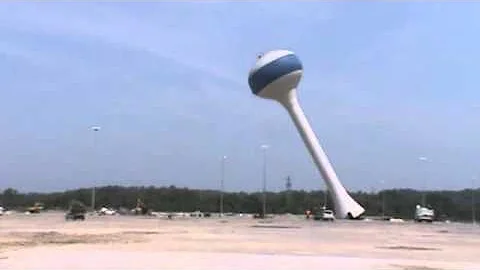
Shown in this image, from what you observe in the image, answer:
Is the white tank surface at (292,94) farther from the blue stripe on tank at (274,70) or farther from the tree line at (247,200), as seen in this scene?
the tree line at (247,200)

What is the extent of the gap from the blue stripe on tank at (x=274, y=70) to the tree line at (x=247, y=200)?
220ft

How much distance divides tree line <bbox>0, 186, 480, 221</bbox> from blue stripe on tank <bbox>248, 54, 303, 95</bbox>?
220ft

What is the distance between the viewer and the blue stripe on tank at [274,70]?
8212 cm

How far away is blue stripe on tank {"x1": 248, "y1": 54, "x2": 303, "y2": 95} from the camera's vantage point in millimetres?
82125

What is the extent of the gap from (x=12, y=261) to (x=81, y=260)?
1.79 metres

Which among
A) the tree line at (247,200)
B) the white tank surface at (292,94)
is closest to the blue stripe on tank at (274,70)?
the white tank surface at (292,94)

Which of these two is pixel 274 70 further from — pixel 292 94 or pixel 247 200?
pixel 247 200

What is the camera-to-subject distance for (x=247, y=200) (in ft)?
533

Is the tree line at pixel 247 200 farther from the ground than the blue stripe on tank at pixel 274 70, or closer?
closer

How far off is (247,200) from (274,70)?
82.6 meters

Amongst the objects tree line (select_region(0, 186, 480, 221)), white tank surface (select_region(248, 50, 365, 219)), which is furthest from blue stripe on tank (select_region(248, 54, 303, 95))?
tree line (select_region(0, 186, 480, 221))

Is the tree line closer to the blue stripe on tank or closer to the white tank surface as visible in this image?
the white tank surface

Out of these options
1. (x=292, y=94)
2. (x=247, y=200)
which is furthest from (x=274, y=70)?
(x=247, y=200)

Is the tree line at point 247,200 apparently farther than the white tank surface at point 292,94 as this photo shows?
Yes
